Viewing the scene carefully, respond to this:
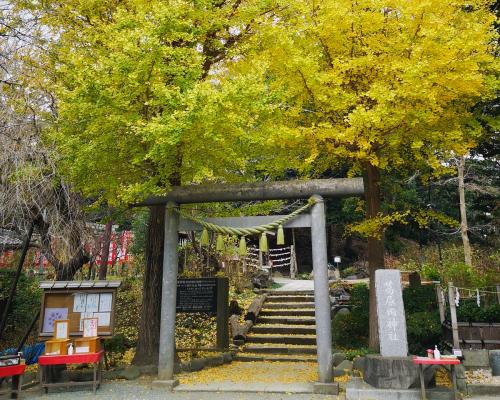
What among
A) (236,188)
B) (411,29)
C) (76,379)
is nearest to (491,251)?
(411,29)

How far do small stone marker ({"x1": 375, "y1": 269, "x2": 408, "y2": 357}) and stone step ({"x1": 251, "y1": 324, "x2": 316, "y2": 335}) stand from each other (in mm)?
5359

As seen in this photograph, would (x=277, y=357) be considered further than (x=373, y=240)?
Yes

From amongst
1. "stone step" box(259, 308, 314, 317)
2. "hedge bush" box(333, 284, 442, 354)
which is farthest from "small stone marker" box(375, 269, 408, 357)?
"stone step" box(259, 308, 314, 317)

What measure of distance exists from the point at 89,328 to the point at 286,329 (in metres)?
6.55

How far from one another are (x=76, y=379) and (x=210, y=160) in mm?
5278

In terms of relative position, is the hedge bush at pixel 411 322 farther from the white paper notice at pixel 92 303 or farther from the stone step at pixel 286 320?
the white paper notice at pixel 92 303

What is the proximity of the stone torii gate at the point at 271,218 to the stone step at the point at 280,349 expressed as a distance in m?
3.81

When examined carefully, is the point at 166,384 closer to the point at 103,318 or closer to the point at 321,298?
the point at 103,318

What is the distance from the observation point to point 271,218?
8.22m

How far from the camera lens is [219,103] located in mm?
7285

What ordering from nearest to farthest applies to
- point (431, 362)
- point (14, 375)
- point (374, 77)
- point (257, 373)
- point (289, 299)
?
1. point (431, 362)
2. point (14, 375)
3. point (374, 77)
4. point (257, 373)
5. point (289, 299)

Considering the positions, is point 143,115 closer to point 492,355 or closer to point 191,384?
point 191,384

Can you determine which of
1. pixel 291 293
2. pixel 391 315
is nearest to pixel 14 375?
pixel 391 315

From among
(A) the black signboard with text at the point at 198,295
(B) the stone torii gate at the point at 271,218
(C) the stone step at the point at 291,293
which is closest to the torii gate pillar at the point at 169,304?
(B) the stone torii gate at the point at 271,218
